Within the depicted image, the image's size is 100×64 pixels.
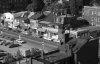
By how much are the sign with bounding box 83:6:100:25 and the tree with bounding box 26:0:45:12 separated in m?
15.5

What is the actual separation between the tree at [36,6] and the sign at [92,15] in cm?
1552

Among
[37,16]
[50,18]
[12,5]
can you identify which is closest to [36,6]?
[12,5]

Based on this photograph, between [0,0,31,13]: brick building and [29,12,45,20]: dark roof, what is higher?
[0,0,31,13]: brick building

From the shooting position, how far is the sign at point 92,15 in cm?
4009

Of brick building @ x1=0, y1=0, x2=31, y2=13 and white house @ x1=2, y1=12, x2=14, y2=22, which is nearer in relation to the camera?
white house @ x1=2, y1=12, x2=14, y2=22

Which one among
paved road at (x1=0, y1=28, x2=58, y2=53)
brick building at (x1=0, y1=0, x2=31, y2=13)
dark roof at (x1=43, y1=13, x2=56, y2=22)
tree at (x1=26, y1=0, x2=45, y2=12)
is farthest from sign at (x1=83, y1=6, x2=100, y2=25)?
brick building at (x1=0, y1=0, x2=31, y2=13)

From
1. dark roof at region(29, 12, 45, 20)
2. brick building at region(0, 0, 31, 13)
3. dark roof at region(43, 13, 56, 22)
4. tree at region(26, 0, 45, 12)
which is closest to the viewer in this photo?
dark roof at region(43, 13, 56, 22)

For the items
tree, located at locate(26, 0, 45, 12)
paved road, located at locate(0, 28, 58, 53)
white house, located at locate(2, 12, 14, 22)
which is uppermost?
tree, located at locate(26, 0, 45, 12)

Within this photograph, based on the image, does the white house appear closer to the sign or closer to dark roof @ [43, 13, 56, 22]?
dark roof @ [43, 13, 56, 22]

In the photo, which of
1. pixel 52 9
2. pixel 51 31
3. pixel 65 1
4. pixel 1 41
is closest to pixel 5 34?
pixel 1 41

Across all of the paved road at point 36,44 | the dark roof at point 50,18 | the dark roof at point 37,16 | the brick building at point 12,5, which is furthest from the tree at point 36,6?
the paved road at point 36,44

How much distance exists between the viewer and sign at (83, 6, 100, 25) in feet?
132

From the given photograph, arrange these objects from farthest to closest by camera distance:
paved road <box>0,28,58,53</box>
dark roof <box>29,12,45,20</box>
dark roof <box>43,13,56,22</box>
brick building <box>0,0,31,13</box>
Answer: brick building <box>0,0,31,13</box> < dark roof <box>29,12,45,20</box> < dark roof <box>43,13,56,22</box> < paved road <box>0,28,58,53</box>

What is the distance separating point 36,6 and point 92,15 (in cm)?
1769
